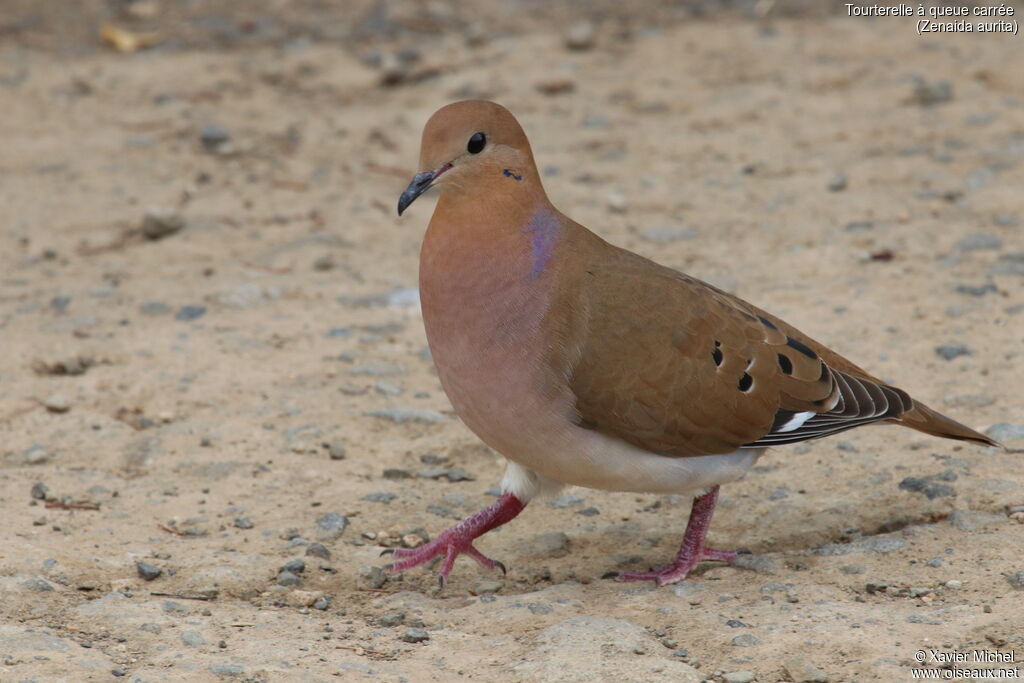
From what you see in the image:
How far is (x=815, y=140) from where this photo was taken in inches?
282

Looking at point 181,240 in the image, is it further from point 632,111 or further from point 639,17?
point 639,17

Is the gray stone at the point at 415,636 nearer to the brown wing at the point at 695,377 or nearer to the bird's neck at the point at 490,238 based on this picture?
the brown wing at the point at 695,377

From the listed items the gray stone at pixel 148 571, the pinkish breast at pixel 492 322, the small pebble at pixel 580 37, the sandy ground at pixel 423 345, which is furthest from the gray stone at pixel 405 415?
the small pebble at pixel 580 37

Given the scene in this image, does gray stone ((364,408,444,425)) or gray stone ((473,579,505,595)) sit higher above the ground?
gray stone ((364,408,444,425))

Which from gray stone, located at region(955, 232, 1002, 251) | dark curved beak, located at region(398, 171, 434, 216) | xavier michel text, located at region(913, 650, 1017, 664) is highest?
dark curved beak, located at region(398, 171, 434, 216)

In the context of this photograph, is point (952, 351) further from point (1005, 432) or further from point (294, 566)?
point (294, 566)

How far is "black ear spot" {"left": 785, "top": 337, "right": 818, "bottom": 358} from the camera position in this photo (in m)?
3.91

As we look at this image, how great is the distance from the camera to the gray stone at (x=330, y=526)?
3.94m

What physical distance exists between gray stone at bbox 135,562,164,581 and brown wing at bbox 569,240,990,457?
1246mm

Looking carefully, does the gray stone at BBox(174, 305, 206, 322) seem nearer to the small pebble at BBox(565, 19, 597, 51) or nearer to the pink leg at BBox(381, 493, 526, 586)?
the pink leg at BBox(381, 493, 526, 586)

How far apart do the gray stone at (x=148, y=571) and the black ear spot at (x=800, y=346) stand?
6.27ft

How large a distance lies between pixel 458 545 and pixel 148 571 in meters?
0.87

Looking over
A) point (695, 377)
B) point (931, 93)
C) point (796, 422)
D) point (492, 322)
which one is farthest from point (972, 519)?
point (931, 93)

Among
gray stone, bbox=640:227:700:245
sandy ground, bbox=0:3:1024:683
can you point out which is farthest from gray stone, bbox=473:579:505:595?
gray stone, bbox=640:227:700:245
